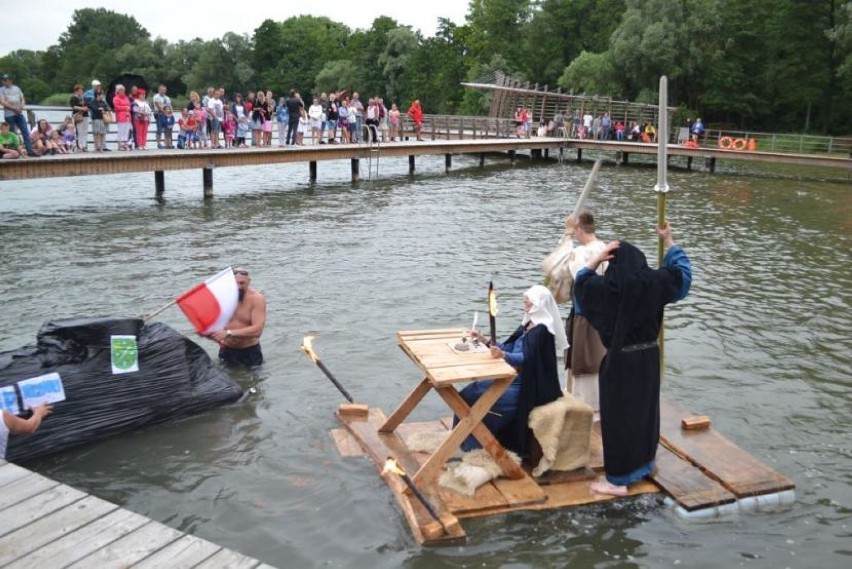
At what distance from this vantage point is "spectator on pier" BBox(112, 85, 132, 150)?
68.0ft

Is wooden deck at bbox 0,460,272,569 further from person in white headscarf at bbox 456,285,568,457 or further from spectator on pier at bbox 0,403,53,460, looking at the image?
person in white headscarf at bbox 456,285,568,457

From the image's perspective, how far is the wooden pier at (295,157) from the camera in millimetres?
18453

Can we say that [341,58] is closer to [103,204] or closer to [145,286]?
[103,204]

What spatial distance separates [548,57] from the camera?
71500 millimetres

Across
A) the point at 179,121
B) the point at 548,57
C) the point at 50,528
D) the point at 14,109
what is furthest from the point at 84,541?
the point at 548,57

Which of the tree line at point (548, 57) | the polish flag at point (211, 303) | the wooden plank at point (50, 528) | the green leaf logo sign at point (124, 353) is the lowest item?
the wooden plank at point (50, 528)

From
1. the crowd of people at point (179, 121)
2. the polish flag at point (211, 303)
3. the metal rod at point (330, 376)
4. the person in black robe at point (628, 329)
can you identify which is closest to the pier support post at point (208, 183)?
the crowd of people at point (179, 121)

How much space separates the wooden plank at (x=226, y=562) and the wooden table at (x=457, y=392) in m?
1.73

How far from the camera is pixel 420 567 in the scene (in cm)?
536

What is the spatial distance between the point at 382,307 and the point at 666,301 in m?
6.67

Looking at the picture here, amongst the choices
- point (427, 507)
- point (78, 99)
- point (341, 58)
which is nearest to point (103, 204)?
point (78, 99)

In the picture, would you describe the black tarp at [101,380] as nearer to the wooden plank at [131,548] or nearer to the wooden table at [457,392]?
the wooden table at [457,392]

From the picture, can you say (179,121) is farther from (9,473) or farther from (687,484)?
(687,484)

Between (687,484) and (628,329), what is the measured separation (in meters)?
1.40
